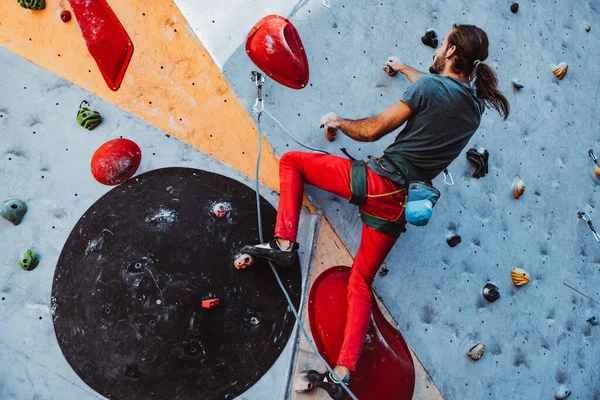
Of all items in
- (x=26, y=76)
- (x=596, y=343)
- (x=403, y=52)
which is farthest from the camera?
(x=596, y=343)

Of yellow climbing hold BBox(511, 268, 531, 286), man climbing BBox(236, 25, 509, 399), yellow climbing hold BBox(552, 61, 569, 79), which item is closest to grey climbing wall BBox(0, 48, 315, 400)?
man climbing BBox(236, 25, 509, 399)

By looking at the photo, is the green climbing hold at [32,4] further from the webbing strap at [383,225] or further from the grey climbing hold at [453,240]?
the grey climbing hold at [453,240]

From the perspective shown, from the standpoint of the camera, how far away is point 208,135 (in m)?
2.25

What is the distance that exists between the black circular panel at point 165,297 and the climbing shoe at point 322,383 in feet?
0.44

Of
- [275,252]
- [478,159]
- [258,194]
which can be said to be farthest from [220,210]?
[478,159]

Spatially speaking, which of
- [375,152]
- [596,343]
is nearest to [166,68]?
[375,152]

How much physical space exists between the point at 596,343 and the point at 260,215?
76.9 inches

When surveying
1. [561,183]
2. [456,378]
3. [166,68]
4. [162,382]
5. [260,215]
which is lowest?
[162,382]

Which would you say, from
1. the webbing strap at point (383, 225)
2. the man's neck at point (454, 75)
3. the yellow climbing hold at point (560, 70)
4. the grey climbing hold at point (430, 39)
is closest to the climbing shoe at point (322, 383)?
the webbing strap at point (383, 225)

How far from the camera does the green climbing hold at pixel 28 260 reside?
2.06 meters

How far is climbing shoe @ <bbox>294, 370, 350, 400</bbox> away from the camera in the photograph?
6.64ft

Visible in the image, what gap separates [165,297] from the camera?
6.71ft

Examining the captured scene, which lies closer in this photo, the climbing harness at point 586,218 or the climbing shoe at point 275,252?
the climbing shoe at point 275,252

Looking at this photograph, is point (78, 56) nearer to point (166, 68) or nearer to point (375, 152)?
point (166, 68)
